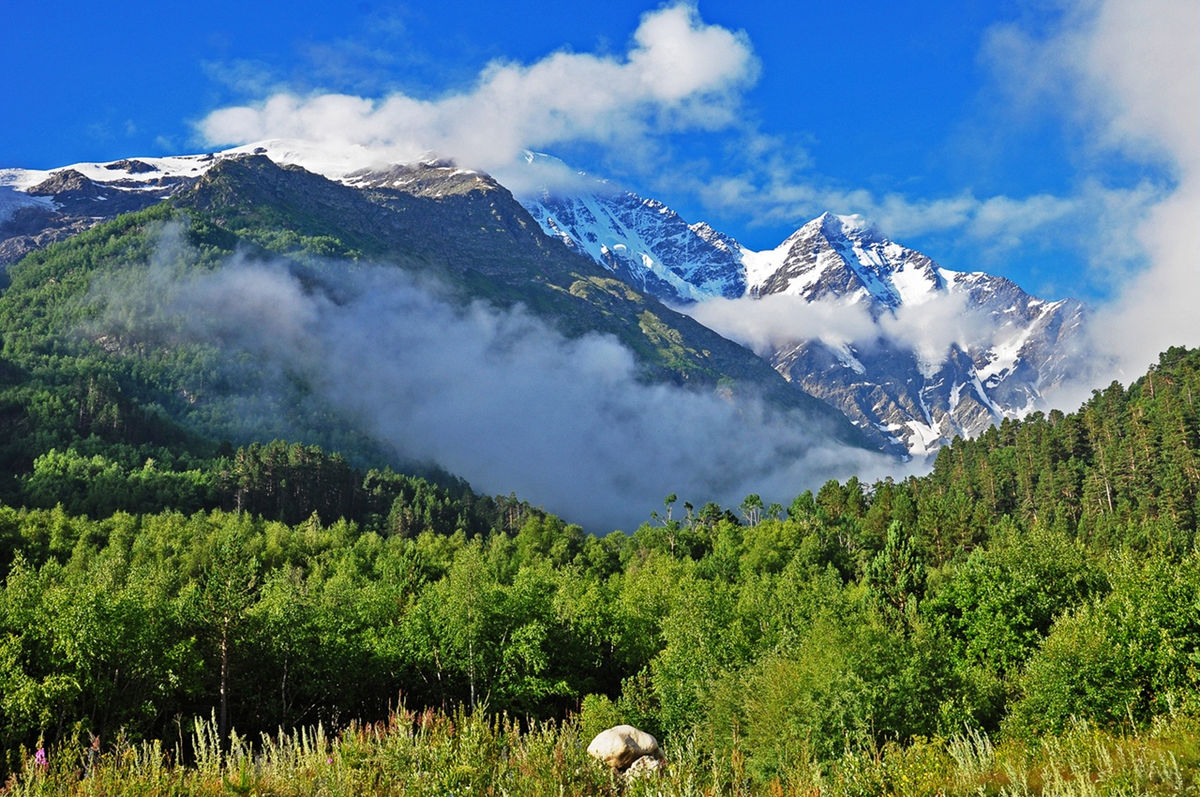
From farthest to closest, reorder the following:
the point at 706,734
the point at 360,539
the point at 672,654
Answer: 1. the point at 360,539
2. the point at 672,654
3. the point at 706,734

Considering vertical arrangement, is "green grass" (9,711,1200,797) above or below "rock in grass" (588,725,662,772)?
above

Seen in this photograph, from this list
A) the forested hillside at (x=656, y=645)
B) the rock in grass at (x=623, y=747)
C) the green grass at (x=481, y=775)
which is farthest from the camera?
the forested hillside at (x=656, y=645)

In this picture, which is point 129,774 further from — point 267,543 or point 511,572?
point 267,543

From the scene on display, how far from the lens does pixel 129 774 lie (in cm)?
1859

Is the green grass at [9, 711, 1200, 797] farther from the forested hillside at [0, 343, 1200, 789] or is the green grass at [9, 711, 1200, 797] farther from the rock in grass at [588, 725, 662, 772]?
the rock in grass at [588, 725, 662, 772]

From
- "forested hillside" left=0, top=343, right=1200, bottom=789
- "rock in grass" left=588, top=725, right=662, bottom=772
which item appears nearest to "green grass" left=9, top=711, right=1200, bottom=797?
"forested hillside" left=0, top=343, right=1200, bottom=789

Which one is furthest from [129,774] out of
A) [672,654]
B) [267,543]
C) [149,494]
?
[149,494]

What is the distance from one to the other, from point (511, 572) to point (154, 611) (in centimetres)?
8365

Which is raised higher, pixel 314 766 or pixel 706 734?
pixel 314 766

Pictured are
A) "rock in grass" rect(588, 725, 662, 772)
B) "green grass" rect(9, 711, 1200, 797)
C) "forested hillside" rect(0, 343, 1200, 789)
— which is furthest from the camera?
"forested hillside" rect(0, 343, 1200, 789)

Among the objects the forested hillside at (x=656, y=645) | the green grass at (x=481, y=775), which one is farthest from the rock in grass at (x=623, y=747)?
the green grass at (x=481, y=775)

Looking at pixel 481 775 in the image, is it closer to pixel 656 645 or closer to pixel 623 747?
pixel 623 747

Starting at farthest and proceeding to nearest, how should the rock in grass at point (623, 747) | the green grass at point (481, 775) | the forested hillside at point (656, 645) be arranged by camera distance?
the forested hillside at point (656, 645), the rock in grass at point (623, 747), the green grass at point (481, 775)

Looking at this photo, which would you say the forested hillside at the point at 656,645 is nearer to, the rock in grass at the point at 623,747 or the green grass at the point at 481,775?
the rock in grass at the point at 623,747
